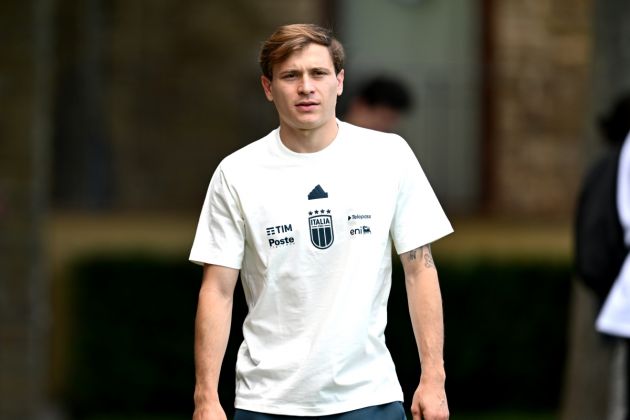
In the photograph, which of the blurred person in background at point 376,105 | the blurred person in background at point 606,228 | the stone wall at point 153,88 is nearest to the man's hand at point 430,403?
the blurred person in background at point 606,228

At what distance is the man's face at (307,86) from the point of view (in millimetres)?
4570

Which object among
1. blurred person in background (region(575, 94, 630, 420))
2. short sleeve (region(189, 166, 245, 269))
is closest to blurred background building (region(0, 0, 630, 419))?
blurred person in background (region(575, 94, 630, 420))

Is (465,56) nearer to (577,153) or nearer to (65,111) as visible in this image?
(577,153)

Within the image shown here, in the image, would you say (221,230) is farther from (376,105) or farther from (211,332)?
(376,105)

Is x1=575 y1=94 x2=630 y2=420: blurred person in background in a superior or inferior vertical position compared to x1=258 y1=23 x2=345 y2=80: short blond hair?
inferior

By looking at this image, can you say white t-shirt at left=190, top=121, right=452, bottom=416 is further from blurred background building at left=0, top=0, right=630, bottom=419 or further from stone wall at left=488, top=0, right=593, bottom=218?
stone wall at left=488, top=0, right=593, bottom=218

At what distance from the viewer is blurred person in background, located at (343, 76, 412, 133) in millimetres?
7406

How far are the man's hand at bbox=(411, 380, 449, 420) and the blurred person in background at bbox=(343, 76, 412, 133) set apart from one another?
3.01 meters

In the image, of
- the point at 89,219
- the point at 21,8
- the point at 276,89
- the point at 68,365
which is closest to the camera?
the point at 276,89

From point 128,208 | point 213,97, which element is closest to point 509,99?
point 213,97

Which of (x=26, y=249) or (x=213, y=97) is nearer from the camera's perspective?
(x=26, y=249)

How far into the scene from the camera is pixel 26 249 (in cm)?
991

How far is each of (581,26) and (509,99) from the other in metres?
0.83

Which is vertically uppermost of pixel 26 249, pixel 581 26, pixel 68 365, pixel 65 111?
pixel 581 26
